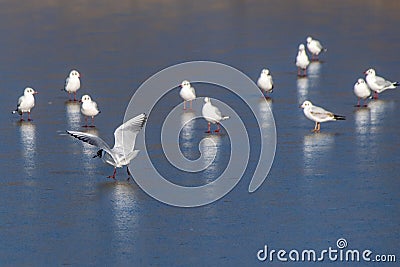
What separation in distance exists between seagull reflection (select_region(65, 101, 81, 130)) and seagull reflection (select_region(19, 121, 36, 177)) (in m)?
0.47

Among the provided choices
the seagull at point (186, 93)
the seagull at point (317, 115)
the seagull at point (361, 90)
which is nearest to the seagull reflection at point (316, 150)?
the seagull at point (317, 115)

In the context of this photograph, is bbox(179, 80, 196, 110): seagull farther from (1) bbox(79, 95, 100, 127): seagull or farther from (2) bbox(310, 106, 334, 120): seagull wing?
(2) bbox(310, 106, 334, 120): seagull wing

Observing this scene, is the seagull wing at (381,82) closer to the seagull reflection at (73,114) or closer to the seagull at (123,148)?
the seagull reflection at (73,114)

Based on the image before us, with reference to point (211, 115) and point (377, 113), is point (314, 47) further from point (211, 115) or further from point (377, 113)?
point (211, 115)

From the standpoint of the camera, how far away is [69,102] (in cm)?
1459

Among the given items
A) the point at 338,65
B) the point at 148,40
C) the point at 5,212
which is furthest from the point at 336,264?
the point at 148,40

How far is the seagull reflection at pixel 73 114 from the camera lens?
12916mm

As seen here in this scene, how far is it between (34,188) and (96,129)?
270 cm

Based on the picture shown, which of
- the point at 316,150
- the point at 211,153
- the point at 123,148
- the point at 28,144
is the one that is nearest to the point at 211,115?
the point at 211,153

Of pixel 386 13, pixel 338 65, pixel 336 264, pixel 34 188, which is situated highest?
pixel 386 13

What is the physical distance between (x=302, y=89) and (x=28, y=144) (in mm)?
4952

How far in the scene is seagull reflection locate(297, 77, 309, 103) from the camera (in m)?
14.6

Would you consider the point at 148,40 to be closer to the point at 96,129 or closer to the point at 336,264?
the point at 96,129

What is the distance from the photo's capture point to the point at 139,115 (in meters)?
10.5
